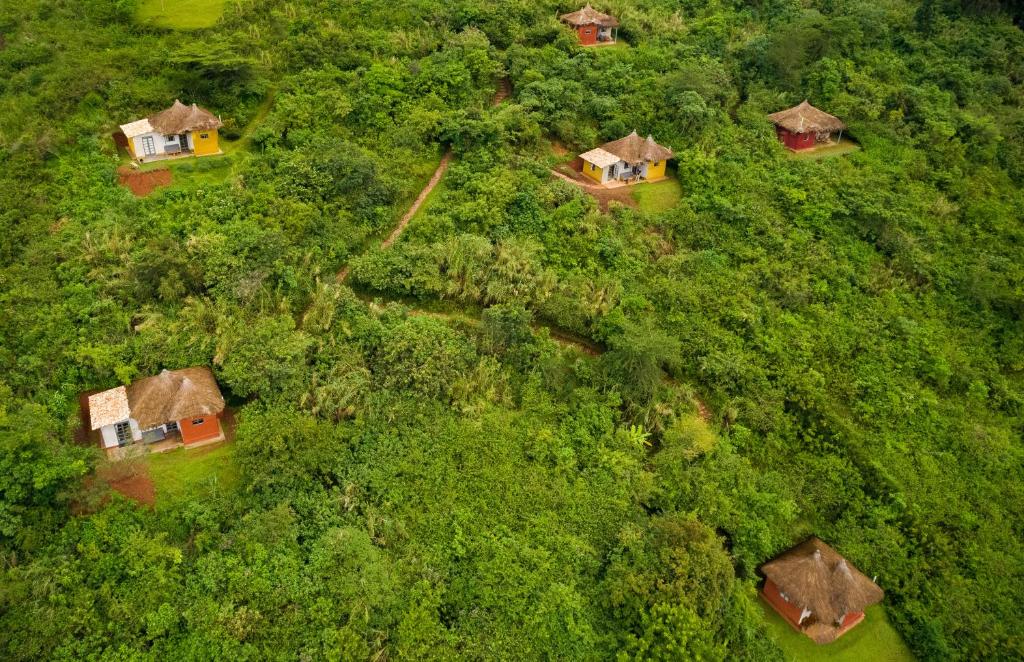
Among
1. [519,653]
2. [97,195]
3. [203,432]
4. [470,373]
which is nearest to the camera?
[519,653]

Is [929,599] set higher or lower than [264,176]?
lower

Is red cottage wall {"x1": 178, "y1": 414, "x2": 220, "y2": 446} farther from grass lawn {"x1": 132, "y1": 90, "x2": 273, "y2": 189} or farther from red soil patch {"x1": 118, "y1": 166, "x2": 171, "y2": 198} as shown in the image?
red soil patch {"x1": 118, "y1": 166, "x2": 171, "y2": 198}

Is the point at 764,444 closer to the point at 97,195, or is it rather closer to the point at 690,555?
the point at 690,555

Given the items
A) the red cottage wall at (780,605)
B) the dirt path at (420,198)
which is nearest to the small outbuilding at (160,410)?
the dirt path at (420,198)

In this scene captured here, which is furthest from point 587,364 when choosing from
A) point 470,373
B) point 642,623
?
point 642,623

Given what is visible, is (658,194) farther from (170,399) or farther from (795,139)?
(170,399)

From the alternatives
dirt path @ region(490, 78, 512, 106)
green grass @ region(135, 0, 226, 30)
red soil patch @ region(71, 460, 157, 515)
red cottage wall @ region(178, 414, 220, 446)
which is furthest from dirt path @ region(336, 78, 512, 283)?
green grass @ region(135, 0, 226, 30)
